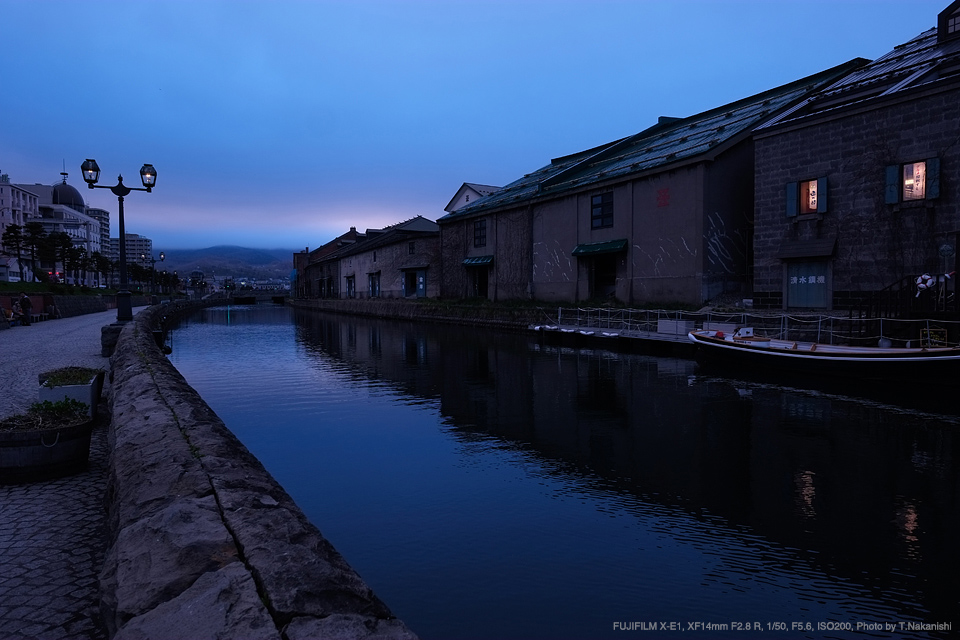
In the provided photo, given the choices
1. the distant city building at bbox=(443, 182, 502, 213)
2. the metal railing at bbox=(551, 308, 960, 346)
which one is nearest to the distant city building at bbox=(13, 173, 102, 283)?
the distant city building at bbox=(443, 182, 502, 213)

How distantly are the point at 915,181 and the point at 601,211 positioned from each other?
1774 centimetres

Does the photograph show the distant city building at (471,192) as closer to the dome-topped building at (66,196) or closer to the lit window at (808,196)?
the lit window at (808,196)

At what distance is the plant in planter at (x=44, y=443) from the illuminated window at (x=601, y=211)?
109 ft

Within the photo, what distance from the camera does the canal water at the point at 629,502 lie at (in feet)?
17.8

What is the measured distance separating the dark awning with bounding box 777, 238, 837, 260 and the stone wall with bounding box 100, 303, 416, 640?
86.0 ft

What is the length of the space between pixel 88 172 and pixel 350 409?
1490cm

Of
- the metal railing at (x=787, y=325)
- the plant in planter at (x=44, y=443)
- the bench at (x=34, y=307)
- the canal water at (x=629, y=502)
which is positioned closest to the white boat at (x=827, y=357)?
the metal railing at (x=787, y=325)

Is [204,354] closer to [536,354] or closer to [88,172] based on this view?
[88,172]

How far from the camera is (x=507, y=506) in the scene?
7.95m

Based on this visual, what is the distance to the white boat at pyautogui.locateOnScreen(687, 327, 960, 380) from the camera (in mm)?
16328

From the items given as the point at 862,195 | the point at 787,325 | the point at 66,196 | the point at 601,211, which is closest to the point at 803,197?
the point at 862,195

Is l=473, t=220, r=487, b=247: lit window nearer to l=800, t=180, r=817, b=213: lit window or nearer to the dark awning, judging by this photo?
the dark awning

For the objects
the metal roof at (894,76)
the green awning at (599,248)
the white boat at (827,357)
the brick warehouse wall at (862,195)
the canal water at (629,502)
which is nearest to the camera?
the canal water at (629,502)

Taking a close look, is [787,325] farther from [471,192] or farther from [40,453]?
[471,192]
